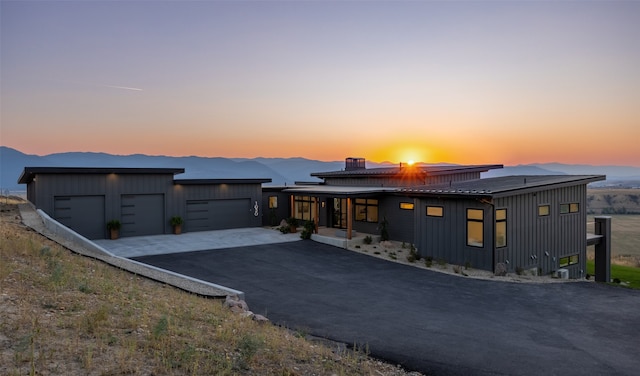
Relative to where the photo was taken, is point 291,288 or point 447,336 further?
point 291,288

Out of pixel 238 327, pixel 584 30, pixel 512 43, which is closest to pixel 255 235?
pixel 238 327

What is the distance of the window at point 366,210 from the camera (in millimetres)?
22969

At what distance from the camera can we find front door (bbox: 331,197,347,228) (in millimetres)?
25330

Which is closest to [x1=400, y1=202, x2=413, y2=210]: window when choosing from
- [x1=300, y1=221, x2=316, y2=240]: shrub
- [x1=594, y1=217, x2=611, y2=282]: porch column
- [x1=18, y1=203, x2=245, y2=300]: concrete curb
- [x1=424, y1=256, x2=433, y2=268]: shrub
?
[x1=424, y1=256, x2=433, y2=268]: shrub

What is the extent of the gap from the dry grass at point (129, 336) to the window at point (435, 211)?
11.6m

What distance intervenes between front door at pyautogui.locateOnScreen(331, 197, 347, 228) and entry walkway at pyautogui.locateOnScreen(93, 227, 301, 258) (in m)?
3.32

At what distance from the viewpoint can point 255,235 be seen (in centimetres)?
2330

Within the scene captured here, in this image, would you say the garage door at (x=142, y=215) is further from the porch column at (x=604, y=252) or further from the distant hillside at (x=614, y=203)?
the distant hillside at (x=614, y=203)

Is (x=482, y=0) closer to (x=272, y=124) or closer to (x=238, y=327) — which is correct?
(x=238, y=327)

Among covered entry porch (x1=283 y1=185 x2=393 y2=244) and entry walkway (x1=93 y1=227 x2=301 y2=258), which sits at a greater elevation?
covered entry porch (x1=283 y1=185 x2=393 y2=244)

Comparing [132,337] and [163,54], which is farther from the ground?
[163,54]

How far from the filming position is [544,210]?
1850 centimetres

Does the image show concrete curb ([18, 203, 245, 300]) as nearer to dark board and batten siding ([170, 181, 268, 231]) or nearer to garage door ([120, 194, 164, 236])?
garage door ([120, 194, 164, 236])

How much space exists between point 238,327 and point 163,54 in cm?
2311
